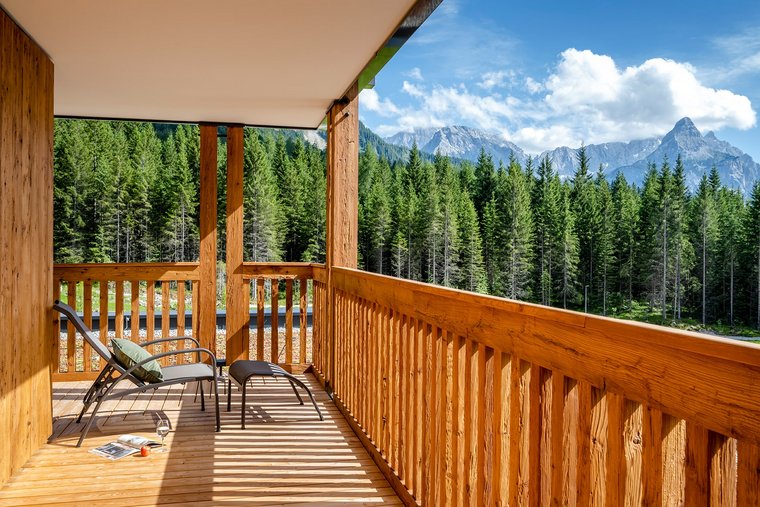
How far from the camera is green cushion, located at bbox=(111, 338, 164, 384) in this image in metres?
4.02

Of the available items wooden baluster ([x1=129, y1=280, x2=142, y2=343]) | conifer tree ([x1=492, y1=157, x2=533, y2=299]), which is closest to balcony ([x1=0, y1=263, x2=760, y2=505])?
wooden baluster ([x1=129, y1=280, x2=142, y2=343])

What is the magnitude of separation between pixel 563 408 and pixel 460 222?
151 ft

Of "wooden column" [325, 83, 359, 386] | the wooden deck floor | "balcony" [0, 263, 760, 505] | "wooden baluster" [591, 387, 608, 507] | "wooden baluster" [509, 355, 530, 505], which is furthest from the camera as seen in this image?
"wooden column" [325, 83, 359, 386]

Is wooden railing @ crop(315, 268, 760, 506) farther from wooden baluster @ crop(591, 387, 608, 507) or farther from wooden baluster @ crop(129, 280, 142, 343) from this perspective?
wooden baluster @ crop(129, 280, 142, 343)

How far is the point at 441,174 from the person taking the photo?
49000mm

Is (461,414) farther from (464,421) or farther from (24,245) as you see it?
(24,245)

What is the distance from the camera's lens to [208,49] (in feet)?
12.1

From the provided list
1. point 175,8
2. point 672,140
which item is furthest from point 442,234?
point 672,140

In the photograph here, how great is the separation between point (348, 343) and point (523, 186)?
4641 centimetres

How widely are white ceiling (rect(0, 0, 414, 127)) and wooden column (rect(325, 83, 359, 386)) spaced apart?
0.23 m

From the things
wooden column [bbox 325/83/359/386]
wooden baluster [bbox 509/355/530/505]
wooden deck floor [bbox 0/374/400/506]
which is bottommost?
wooden deck floor [bbox 0/374/400/506]

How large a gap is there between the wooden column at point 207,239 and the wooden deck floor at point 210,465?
1.17m

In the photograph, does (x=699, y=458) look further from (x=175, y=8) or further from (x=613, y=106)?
(x=613, y=106)

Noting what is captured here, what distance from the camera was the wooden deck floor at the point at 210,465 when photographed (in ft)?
9.80
